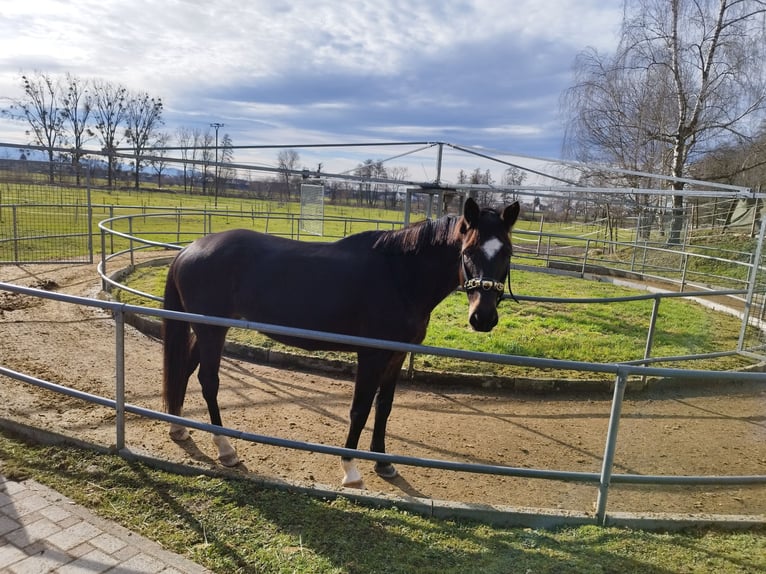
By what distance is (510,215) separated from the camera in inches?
112

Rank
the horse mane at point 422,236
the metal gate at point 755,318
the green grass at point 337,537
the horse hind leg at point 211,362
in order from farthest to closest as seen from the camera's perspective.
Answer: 1. the metal gate at point 755,318
2. the horse hind leg at point 211,362
3. the horse mane at point 422,236
4. the green grass at point 337,537

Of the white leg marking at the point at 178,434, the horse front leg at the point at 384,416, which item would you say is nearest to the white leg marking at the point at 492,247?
the horse front leg at the point at 384,416

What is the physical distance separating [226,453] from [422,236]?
2.00 m

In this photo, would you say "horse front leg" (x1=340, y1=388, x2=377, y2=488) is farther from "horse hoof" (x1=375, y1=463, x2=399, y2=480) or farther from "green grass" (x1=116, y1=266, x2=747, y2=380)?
"green grass" (x1=116, y1=266, x2=747, y2=380)

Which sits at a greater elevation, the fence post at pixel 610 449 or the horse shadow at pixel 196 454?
the fence post at pixel 610 449

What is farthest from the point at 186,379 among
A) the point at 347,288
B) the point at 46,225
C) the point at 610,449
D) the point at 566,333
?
the point at 46,225

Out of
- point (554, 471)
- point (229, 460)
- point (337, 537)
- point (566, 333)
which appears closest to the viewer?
point (337, 537)

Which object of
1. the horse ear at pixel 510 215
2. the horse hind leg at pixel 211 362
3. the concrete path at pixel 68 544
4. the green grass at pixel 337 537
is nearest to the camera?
the concrete path at pixel 68 544

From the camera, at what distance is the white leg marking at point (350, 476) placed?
3.12m

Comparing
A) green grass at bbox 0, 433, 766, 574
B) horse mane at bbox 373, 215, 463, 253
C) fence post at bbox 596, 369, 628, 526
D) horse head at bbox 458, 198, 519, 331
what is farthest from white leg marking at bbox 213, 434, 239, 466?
fence post at bbox 596, 369, 628, 526

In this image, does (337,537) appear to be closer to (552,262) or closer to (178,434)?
(178,434)

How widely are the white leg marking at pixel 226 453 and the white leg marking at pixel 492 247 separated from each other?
2189mm

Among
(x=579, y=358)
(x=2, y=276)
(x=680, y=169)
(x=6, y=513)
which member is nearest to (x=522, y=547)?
(x=6, y=513)

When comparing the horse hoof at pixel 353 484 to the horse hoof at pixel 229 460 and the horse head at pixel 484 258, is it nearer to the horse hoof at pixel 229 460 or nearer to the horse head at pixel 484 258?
the horse hoof at pixel 229 460
